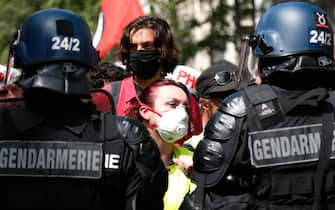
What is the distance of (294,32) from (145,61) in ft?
6.06

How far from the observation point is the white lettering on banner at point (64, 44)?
12.5 feet

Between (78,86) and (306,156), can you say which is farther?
(306,156)

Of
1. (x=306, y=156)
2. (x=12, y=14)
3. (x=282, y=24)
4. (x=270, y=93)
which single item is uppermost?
(x=282, y=24)

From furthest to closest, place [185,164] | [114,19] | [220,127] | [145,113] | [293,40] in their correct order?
[114,19] → [145,113] → [185,164] → [293,40] → [220,127]

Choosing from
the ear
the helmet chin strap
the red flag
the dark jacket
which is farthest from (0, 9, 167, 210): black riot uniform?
the red flag

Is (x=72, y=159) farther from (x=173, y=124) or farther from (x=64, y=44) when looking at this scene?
(x=173, y=124)

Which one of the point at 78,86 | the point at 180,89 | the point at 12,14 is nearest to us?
the point at 78,86

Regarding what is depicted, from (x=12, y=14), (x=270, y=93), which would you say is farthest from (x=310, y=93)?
(x=12, y=14)

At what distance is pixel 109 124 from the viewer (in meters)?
3.84

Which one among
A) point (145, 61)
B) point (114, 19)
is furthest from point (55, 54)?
point (114, 19)

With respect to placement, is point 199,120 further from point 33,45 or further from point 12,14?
point 12,14

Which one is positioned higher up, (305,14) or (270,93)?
(305,14)

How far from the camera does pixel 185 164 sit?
16.2ft

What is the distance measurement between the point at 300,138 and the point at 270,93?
0.25m
